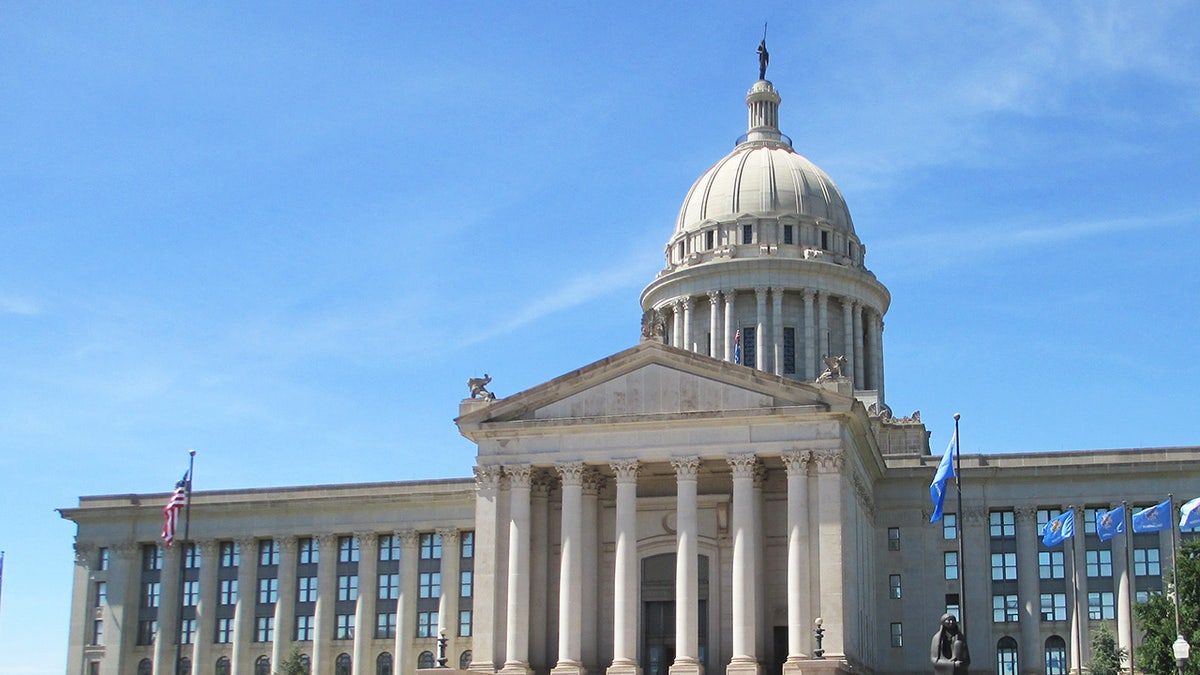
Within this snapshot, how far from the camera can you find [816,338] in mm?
95688

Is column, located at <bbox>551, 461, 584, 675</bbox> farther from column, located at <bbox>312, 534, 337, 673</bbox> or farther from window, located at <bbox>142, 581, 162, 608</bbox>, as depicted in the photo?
window, located at <bbox>142, 581, 162, 608</bbox>

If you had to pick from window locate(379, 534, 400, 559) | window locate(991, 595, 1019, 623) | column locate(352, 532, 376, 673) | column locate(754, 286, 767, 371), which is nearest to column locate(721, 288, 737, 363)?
column locate(754, 286, 767, 371)

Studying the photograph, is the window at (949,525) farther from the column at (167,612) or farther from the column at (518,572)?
the column at (167,612)

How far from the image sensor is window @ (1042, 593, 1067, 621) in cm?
8375

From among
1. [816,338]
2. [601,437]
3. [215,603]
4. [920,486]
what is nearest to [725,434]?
[601,437]

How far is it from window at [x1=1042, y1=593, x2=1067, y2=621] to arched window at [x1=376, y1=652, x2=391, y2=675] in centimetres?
3575

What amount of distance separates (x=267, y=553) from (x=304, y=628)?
4.89m

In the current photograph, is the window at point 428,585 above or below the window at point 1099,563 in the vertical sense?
below

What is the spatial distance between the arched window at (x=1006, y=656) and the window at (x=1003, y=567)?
10.4 ft

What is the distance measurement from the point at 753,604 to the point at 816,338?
29543 mm

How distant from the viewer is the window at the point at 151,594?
3693 inches

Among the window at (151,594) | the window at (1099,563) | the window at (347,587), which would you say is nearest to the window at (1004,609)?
the window at (1099,563)

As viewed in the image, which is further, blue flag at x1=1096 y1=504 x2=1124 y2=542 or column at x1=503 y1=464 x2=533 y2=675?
A: column at x1=503 y1=464 x2=533 y2=675

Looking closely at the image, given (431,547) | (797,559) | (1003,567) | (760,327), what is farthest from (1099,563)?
(431,547)
